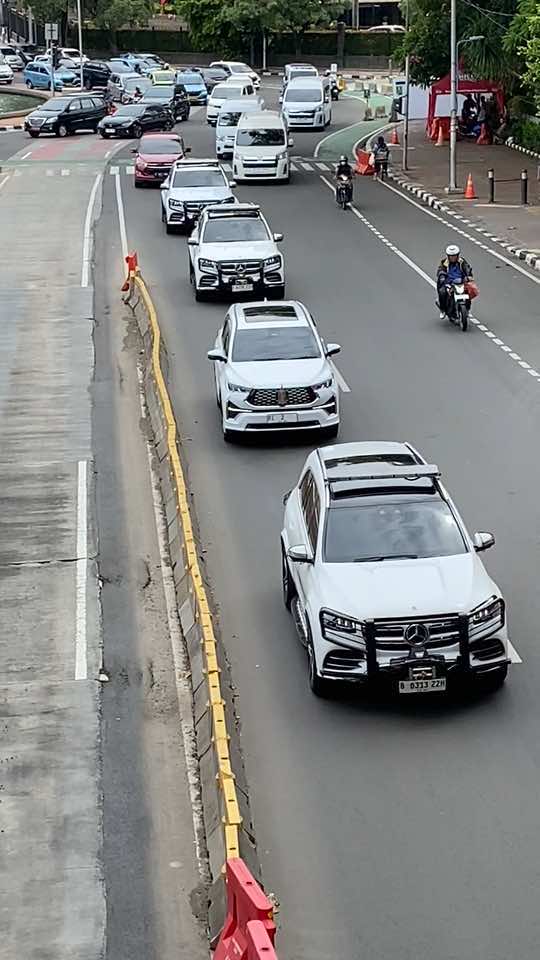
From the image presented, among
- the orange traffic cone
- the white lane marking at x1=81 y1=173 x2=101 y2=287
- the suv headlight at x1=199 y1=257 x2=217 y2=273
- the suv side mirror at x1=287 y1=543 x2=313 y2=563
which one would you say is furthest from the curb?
the suv side mirror at x1=287 y1=543 x2=313 y2=563

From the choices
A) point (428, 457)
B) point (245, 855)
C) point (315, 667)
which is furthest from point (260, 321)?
point (245, 855)

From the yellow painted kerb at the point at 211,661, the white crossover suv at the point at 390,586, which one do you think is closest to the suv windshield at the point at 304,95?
the yellow painted kerb at the point at 211,661

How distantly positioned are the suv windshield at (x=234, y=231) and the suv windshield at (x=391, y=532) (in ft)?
60.2

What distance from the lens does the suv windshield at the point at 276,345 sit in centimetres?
2180

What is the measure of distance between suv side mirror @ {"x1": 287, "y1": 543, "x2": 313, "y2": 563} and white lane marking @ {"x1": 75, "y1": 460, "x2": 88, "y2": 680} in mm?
2069

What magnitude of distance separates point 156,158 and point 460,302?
78.2 ft

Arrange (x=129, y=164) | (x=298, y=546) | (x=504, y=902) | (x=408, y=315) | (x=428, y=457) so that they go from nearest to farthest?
(x=504, y=902)
(x=298, y=546)
(x=428, y=457)
(x=408, y=315)
(x=129, y=164)

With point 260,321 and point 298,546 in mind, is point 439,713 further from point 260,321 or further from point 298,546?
point 260,321

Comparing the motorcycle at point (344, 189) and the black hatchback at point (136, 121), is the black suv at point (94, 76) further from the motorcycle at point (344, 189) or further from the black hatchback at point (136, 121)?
the motorcycle at point (344, 189)

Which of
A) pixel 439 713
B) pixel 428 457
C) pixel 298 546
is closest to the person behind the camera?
pixel 439 713

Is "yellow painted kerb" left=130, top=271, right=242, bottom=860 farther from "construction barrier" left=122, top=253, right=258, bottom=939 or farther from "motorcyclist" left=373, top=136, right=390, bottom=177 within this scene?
"motorcyclist" left=373, top=136, right=390, bottom=177

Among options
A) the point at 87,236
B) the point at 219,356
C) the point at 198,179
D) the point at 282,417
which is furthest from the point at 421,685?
the point at 87,236

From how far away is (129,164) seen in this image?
5766 cm

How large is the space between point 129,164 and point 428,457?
3959 centimetres
